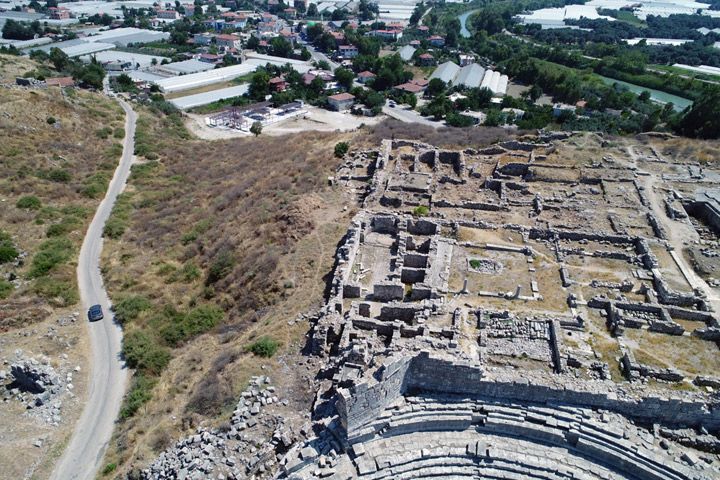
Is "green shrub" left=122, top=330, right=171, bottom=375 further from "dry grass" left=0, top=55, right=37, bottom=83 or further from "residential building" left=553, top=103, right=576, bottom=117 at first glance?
"residential building" left=553, top=103, right=576, bottom=117

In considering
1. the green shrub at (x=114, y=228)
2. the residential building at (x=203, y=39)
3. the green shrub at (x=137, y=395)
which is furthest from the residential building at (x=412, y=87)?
the green shrub at (x=137, y=395)

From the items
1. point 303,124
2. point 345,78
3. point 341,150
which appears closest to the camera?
point 341,150

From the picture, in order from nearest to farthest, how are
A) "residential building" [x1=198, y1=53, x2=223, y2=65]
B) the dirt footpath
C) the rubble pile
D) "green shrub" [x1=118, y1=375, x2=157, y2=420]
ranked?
1. the rubble pile
2. "green shrub" [x1=118, y1=375, x2=157, y2=420]
3. the dirt footpath
4. "residential building" [x1=198, y1=53, x2=223, y2=65]

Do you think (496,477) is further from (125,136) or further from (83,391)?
(125,136)

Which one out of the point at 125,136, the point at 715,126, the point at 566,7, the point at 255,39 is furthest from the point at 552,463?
the point at 566,7

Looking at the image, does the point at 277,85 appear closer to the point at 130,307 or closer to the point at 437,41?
the point at 437,41

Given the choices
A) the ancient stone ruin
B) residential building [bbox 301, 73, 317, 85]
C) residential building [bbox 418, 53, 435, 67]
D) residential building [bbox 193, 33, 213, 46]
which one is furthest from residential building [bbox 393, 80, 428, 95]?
residential building [bbox 193, 33, 213, 46]

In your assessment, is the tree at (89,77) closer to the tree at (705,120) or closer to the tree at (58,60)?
the tree at (58,60)

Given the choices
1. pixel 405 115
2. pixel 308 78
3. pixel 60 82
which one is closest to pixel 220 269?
pixel 405 115
